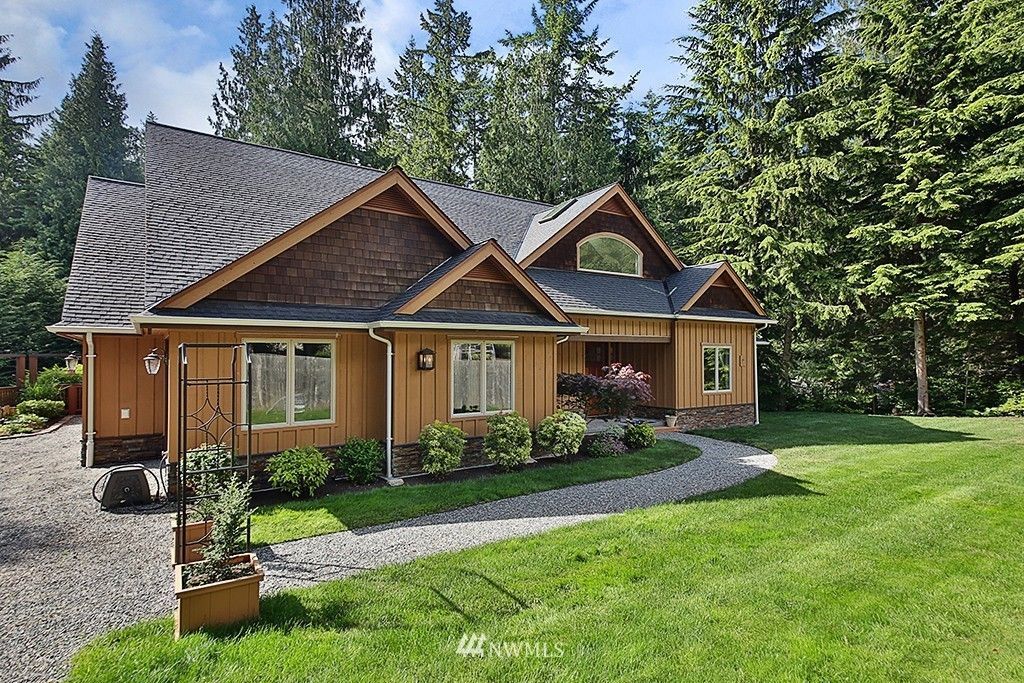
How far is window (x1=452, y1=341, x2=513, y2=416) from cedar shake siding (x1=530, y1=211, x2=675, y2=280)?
453 centimetres

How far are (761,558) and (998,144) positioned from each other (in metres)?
19.1

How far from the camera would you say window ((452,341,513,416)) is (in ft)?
31.8

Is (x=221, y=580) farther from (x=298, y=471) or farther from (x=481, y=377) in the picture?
(x=481, y=377)

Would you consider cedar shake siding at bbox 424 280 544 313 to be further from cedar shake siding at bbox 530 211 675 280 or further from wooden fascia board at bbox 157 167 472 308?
cedar shake siding at bbox 530 211 675 280

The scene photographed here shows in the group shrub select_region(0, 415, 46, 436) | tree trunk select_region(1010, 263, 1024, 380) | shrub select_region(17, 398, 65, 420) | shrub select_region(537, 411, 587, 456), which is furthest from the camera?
tree trunk select_region(1010, 263, 1024, 380)

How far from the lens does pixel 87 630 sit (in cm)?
411

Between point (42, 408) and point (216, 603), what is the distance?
15.1 metres

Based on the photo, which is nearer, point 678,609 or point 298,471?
point 678,609

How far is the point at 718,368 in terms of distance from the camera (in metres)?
15.0

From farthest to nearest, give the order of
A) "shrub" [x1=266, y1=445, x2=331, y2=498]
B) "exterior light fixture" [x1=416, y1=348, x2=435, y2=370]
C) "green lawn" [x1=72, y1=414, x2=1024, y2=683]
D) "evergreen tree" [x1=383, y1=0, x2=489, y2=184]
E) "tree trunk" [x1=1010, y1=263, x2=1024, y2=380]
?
"evergreen tree" [x1=383, y1=0, x2=489, y2=184] < "tree trunk" [x1=1010, y1=263, x2=1024, y2=380] < "exterior light fixture" [x1=416, y1=348, x2=435, y2=370] < "shrub" [x1=266, y1=445, x2=331, y2=498] < "green lawn" [x1=72, y1=414, x2=1024, y2=683]

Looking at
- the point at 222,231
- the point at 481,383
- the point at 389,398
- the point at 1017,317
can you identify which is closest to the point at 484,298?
the point at 481,383

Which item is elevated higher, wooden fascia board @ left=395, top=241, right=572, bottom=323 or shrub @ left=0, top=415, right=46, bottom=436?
wooden fascia board @ left=395, top=241, right=572, bottom=323

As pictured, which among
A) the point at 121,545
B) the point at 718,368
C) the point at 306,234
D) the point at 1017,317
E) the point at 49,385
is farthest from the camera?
the point at 1017,317

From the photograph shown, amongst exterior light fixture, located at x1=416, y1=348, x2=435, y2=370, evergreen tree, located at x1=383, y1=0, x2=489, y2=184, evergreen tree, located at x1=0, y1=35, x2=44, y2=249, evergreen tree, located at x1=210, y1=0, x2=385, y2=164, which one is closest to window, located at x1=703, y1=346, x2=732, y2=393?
exterior light fixture, located at x1=416, y1=348, x2=435, y2=370
